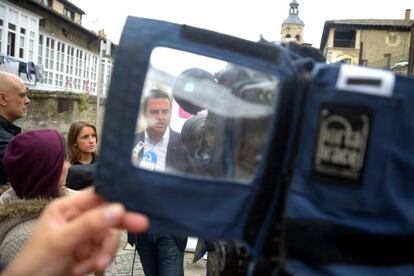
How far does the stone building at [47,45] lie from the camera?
17.5 meters

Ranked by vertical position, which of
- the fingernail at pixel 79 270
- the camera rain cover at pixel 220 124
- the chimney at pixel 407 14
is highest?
the chimney at pixel 407 14

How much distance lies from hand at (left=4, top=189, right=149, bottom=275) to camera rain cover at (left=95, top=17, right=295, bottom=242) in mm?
44

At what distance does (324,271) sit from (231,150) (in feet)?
1.05

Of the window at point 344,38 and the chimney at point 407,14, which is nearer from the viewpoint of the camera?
the window at point 344,38

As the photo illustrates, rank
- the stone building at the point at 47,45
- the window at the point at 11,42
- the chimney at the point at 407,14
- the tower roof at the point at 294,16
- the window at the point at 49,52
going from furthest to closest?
the tower roof at the point at 294,16 → the chimney at the point at 407,14 → the window at the point at 49,52 → the window at the point at 11,42 → the stone building at the point at 47,45

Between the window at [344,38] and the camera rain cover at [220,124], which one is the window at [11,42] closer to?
the camera rain cover at [220,124]

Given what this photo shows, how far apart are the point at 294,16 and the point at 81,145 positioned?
71.0 meters

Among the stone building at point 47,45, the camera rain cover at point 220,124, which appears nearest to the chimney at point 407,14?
the stone building at point 47,45

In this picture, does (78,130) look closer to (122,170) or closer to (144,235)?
(144,235)

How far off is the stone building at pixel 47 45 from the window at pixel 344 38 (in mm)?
25634

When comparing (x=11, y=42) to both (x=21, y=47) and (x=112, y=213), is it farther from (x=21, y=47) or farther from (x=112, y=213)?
(x=112, y=213)

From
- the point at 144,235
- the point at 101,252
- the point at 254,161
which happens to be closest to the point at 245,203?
the point at 254,161

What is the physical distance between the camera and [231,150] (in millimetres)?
997

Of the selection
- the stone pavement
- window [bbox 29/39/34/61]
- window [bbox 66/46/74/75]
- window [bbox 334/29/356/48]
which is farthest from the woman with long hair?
window [bbox 334/29/356/48]
